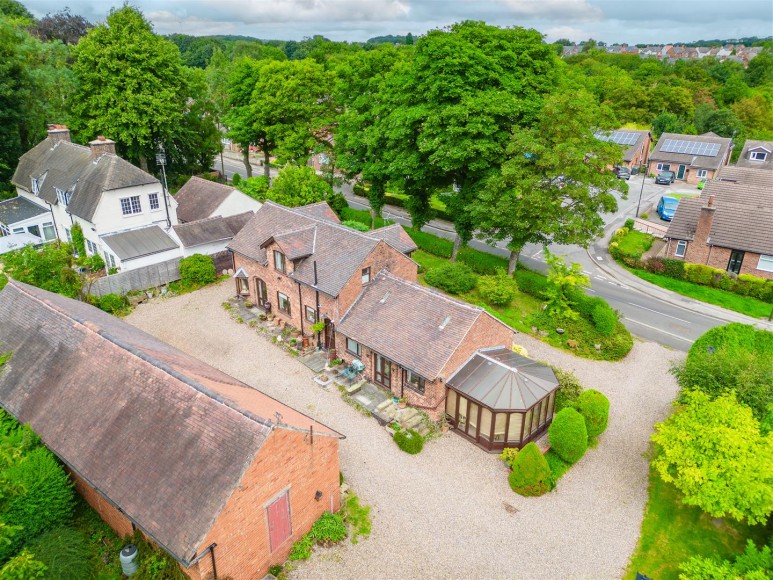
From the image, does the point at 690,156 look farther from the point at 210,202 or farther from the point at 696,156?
the point at 210,202

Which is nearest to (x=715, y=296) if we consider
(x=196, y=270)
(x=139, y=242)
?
(x=196, y=270)

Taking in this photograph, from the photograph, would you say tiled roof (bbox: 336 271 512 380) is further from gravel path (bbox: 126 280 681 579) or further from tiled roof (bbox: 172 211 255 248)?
tiled roof (bbox: 172 211 255 248)

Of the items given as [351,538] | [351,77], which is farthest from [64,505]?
[351,77]

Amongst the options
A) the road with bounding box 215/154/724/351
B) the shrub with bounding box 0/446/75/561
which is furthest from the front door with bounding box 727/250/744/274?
the shrub with bounding box 0/446/75/561

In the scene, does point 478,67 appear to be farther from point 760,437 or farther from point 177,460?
point 177,460

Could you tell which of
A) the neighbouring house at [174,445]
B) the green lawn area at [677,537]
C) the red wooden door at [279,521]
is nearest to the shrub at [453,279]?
the green lawn area at [677,537]

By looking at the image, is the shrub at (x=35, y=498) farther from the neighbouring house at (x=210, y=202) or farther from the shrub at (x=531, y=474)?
the neighbouring house at (x=210, y=202)
